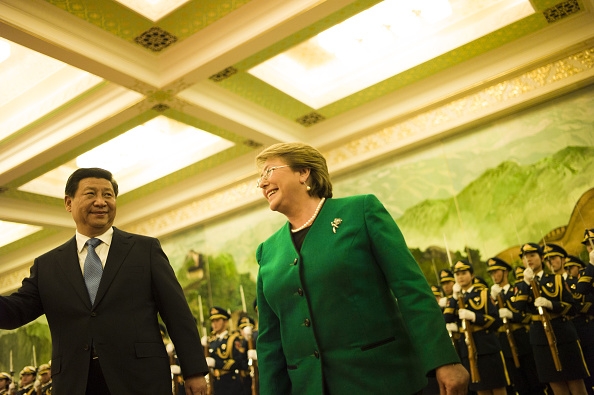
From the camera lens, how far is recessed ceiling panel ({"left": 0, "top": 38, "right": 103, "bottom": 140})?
7.89 m

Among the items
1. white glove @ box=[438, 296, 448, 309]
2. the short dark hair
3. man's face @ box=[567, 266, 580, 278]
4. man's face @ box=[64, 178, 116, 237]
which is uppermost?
the short dark hair

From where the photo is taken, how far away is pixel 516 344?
23.6ft

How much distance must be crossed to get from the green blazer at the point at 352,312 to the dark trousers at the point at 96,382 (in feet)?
2.28

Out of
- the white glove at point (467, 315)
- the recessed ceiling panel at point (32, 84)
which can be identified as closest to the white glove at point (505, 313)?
the white glove at point (467, 315)

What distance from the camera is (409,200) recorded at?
359 inches

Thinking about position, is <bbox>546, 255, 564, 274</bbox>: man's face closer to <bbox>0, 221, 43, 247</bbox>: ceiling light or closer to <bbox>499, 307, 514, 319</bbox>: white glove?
<bbox>499, 307, 514, 319</bbox>: white glove

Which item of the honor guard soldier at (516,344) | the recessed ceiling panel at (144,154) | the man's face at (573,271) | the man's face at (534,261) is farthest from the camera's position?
the recessed ceiling panel at (144,154)

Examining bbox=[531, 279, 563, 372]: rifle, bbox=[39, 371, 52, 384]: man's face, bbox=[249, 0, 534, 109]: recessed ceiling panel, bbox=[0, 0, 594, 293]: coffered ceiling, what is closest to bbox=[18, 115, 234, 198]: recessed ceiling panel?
bbox=[0, 0, 594, 293]: coffered ceiling

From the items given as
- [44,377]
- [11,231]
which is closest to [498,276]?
[44,377]

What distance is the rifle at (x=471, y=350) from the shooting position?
6734 mm

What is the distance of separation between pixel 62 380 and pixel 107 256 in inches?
23.5

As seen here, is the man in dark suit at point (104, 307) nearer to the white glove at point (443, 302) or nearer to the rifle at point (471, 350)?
the rifle at point (471, 350)

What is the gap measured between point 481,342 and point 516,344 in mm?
667

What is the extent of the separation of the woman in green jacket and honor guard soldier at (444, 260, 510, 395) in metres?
5.04
